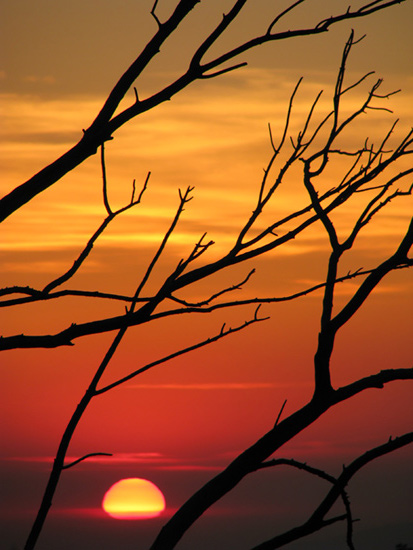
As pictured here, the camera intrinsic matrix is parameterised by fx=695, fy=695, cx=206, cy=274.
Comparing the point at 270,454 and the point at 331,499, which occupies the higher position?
the point at 270,454

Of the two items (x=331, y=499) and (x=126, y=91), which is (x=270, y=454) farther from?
(x=126, y=91)

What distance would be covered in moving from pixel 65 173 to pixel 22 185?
14 cm

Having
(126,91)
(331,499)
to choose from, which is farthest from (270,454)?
(126,91)

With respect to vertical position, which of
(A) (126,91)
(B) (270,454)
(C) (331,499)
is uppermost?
(A) (126,91)

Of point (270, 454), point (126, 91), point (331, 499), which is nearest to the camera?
point (126, 91)

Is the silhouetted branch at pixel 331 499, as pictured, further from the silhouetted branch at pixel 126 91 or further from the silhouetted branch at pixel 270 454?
the silhouetted branch at pixel 126 91

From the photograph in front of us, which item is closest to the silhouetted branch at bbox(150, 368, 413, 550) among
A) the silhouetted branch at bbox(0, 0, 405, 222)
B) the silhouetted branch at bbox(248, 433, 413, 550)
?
the silhouetted branch at bbox(248, 433, 413, 550)

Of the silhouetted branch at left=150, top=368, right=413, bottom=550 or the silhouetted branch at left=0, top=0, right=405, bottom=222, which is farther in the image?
the silhouetted branch at left=150, top=368, right=413, bottom=550

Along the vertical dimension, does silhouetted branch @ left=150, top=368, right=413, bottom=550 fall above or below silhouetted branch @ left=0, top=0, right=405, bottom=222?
below

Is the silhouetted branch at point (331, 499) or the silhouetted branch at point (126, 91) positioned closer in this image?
the silhouetted branch at point (126, 91)

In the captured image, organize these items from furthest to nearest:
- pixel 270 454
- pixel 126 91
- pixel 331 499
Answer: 1. pixel 270 454
2. pixel 331 499
3. pixel 126 91

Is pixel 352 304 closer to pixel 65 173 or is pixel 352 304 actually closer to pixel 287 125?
pixel 287 125

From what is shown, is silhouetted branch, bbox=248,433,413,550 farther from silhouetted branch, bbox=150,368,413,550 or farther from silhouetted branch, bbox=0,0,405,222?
silhouetted branch, bbox=0,0,405,222

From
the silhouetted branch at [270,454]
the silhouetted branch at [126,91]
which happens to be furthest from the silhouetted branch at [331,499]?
the silhouetted branch at [126,91]
